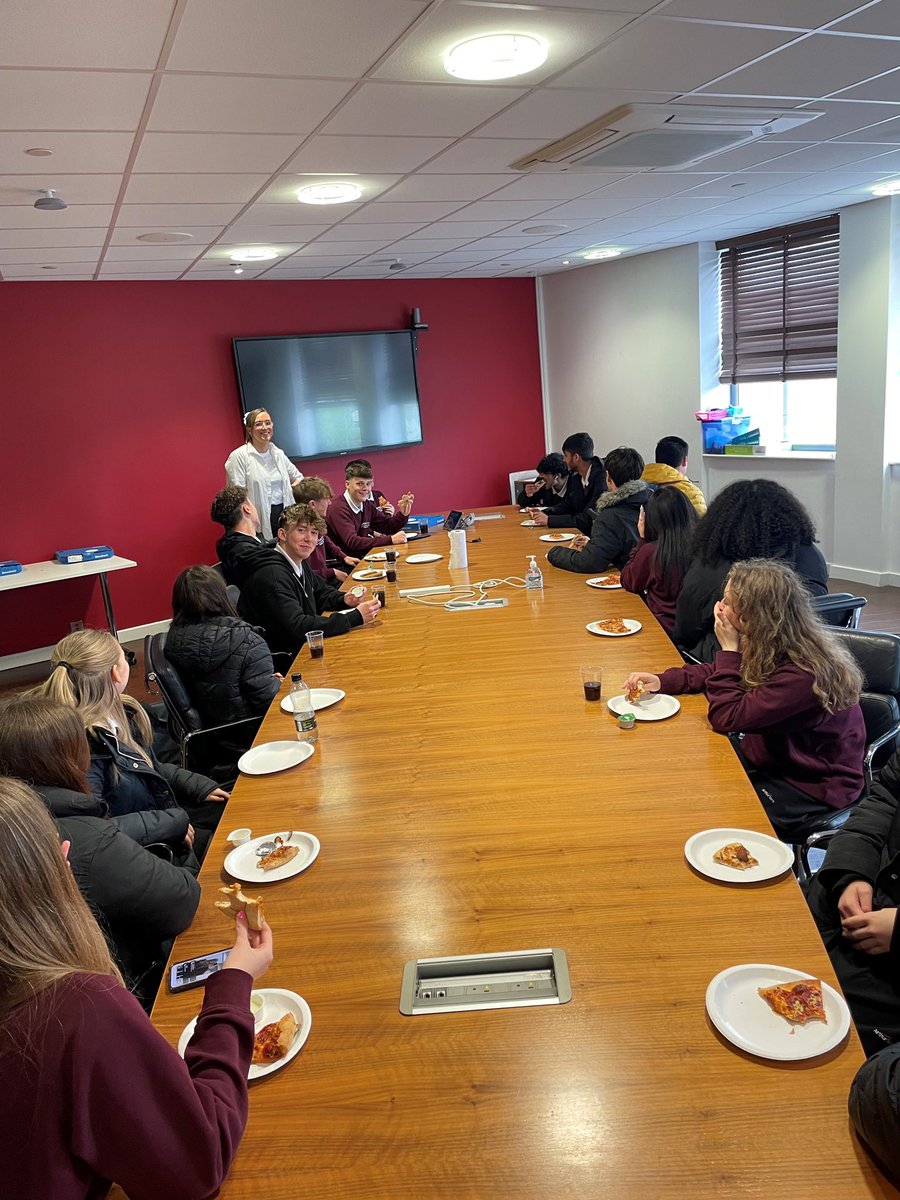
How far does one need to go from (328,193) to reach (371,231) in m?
1.23

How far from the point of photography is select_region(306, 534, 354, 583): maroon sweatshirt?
5191 millimetres

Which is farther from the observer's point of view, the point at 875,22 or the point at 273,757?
the point at 875,22

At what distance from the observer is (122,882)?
1595 mm

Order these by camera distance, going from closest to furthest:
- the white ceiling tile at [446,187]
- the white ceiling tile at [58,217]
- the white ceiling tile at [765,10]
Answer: the white ceiling tile at [765,10] → the white ceiling tile at [58,217] → the white ceiling tile at [446,187]

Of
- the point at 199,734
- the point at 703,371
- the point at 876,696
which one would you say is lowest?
the point at 199,734

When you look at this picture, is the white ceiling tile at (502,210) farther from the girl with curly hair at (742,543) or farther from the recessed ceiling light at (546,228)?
the girl with curly hair at (742,543)

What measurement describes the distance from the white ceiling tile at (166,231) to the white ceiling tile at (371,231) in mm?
738

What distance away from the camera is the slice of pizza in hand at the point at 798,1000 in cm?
124

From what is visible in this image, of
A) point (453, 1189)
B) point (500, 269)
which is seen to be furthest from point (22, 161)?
point (500, 269)

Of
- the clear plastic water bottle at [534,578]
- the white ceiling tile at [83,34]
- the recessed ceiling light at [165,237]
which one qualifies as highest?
the recessed ceiling light at [165,237]

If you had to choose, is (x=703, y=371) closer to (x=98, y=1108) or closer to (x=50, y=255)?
(x=50, y=255)

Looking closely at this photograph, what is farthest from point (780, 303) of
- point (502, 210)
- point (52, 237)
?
point (52, 237)

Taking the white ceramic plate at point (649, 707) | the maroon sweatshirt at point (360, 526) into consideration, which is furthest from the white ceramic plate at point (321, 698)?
the maroon sweatshirt at point (360, 526)

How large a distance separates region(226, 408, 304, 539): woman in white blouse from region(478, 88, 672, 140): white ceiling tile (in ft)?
10.6
